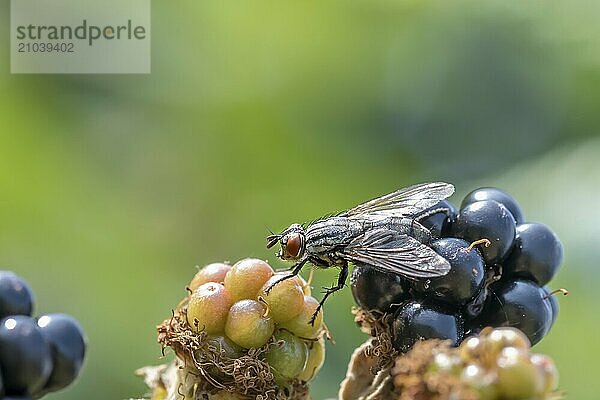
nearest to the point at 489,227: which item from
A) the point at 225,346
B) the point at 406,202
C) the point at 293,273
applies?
the point at 406,202

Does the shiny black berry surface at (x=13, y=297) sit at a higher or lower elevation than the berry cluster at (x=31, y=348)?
higher

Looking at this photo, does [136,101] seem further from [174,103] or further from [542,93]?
[542,93]

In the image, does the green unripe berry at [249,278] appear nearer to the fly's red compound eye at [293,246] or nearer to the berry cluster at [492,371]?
the fly's red compound eye at [293,246]

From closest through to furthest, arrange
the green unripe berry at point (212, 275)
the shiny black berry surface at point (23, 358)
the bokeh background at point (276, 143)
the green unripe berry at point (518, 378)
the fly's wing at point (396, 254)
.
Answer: the green unripe berry at point (518, 378) < the shiny black berry surface at point (23, 358) < the fly's wing at point (396, 254) < the green unripe berry at point (212, 275) < the bokeh background at point (276, 143)

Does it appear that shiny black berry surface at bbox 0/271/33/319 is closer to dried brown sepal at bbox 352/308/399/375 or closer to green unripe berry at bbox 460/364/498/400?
dried brown sepal at bbox 352/308/399/375

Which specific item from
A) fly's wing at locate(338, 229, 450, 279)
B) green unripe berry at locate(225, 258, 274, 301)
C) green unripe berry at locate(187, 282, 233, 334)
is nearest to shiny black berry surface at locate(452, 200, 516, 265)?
fly's wing at locate(338, 229, 450, 279)

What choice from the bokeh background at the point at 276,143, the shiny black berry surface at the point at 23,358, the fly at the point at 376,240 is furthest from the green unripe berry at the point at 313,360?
the bokeh background at the point at 276,143

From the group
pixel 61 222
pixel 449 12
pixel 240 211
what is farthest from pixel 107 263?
pixel 449 12
